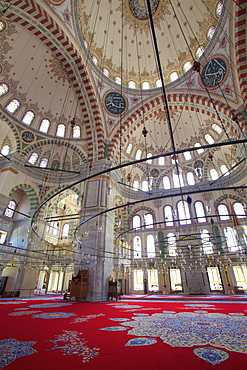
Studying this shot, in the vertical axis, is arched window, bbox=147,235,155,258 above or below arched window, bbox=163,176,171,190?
below

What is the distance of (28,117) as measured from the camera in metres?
14.1

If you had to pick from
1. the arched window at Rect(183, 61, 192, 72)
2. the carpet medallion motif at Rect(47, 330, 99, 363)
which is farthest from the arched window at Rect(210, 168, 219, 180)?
the carpet medallion motif at Rect(47, 330, 99, 363)

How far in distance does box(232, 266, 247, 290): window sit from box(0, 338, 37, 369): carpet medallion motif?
15.9 m

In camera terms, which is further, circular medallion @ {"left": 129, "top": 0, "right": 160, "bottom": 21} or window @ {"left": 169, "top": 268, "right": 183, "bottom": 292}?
window @ {"left": 169, "top": 268, "right": 183, "bottom": 292}

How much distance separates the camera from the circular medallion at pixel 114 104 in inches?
508

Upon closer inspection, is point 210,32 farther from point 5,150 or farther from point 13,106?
point 5,150

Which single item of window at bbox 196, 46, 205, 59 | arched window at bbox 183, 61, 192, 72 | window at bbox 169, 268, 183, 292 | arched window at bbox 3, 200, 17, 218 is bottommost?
window at bbox 169, 268, 183, 292

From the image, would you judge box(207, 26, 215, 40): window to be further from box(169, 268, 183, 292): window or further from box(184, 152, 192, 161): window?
box(169, 268, 183, 292): window

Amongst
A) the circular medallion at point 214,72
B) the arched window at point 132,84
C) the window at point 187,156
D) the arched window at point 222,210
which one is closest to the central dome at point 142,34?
the arched window at point 132,84

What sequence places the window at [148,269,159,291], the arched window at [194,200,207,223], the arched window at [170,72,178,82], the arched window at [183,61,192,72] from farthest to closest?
the arched window at [194,200,207,223]
the window at [148,269,159,291]
the arched window at [170,72,178,82]
the arched window at [183,61,192,72]

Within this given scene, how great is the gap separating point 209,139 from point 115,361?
55.8ft

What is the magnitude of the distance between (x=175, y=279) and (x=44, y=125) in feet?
52.5

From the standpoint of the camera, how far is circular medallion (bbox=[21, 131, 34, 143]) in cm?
1400

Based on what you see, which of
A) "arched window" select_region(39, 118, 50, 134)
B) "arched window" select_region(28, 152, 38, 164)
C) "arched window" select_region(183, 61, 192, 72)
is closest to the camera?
"arched window" select_region(183, 61, 192, 72)
